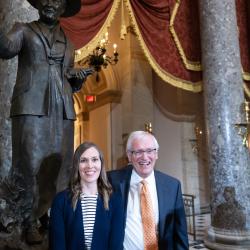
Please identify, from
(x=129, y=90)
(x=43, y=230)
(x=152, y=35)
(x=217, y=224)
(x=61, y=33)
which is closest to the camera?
(x=43, y=230)

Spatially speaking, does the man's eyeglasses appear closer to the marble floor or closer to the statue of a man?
the statue of a man

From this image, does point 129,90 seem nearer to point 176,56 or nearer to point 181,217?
point 176,56

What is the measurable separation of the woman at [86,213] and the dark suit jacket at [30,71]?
865mm

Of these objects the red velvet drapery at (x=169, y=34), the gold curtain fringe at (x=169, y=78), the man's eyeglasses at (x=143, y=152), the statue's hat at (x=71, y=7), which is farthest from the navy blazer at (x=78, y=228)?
the gold curtain fringe at (x=169, y=78)

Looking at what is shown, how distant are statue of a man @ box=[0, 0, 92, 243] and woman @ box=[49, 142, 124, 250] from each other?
701mm

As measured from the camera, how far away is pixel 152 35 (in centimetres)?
607

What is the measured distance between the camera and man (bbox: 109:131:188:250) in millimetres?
1992

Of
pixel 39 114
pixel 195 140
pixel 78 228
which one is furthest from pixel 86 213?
pixel 195 140

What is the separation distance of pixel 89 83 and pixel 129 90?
2123mm

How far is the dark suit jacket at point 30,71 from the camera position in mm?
2666

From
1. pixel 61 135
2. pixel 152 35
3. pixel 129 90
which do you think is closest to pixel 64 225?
pixel 61 135

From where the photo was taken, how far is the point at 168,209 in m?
2.04

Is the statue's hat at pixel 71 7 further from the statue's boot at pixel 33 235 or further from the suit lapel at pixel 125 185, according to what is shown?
the statue's boot at pixel 33 235

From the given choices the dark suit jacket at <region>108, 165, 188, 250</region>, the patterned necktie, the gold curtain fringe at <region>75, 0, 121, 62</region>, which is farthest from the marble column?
the patterned necktie
